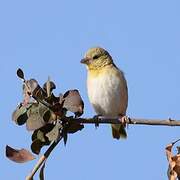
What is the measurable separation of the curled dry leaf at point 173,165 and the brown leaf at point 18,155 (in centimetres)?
56

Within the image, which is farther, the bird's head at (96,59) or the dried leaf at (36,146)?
the bird's head at (96,59)

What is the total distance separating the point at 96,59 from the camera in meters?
7.21

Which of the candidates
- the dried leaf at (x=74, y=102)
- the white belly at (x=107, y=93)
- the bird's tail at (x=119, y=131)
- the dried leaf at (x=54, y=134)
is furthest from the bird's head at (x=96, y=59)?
the dried leaf at (x=54, y=134)

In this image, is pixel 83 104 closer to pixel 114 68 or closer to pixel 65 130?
pixel 65 130

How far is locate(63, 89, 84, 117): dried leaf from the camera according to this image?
205cm

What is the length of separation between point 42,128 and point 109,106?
4.80 m

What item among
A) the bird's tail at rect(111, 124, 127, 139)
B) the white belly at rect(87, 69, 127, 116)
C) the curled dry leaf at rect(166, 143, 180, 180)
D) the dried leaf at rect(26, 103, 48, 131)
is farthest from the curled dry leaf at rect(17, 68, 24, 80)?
the white belly at rect(87, 69, 127, 116)

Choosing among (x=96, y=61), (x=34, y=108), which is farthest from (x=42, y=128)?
(x=96, y=61)

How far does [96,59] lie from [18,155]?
207 inches

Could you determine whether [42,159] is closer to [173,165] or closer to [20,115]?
[20,115]

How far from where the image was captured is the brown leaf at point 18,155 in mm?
1970

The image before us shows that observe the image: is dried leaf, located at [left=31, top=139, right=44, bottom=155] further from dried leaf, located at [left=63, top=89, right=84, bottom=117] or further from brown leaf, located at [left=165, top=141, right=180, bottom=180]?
brown leaf, located at [left=165, top=141, right=180, bottom=180]

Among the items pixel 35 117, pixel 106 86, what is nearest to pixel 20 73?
pixel 35 117

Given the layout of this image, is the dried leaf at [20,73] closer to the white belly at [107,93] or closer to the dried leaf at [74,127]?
the dried leaf at [74,127]
